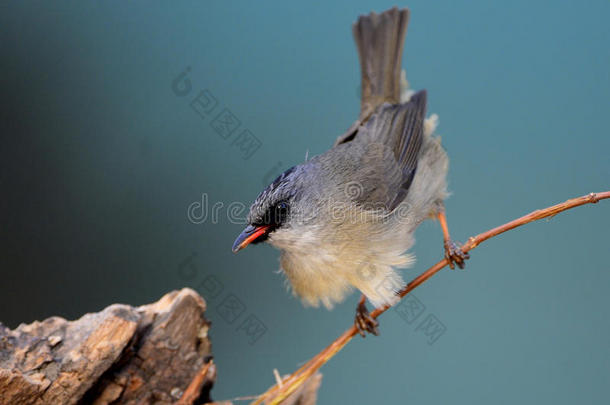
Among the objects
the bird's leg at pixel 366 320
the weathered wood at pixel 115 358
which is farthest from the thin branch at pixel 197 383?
the bird's leg at pixel 366 320

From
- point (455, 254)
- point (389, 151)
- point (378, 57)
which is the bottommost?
point (455, 254)

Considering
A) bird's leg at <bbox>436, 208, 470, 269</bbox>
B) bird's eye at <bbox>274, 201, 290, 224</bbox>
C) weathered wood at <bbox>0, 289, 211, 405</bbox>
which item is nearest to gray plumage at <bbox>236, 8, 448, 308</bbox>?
bird's eye at <bbox>274, 201, 290, 224</bbox>

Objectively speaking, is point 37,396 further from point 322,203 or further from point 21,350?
point 322,203

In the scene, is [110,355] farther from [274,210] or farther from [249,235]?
[274,210]

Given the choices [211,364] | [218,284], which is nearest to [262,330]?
[218,284]

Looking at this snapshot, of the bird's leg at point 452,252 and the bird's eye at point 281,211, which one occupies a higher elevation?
the bird's eye at point 281,211

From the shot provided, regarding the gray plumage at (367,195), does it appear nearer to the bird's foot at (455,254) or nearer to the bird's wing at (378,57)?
the bird's wing at (378,57)

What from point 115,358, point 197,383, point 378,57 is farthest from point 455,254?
point 115,358
